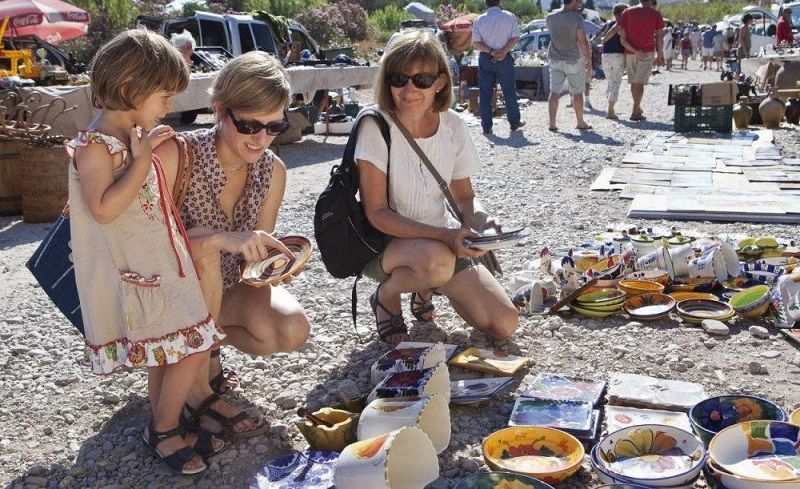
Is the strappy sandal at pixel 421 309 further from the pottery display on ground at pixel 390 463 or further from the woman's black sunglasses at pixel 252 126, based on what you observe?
the pottery display on ground at pixel 390 463

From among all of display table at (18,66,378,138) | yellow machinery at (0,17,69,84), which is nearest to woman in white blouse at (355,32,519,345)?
display table at (18,66,378,138)

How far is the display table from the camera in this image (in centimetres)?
852

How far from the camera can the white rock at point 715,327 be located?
3.84m

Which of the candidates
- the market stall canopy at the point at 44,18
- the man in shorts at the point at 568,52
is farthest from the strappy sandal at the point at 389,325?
the market stall canopy at the point at 44,18

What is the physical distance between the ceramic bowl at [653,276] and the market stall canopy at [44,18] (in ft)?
45.8

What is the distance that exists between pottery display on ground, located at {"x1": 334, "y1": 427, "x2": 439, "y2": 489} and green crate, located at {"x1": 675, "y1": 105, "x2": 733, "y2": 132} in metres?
9.63

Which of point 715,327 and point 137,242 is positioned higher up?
point 137,242

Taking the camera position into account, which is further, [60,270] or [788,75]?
[788,75]

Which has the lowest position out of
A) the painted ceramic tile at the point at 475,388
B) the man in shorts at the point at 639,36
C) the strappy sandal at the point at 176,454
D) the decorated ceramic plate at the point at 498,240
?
the painted ceramic tile at the point at 475,388

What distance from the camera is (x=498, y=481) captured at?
244 cm

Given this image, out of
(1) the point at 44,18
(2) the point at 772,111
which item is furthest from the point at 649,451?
(1) the point at 44,18

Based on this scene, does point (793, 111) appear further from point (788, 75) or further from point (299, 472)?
point (299, 472)

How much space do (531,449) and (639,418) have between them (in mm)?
465

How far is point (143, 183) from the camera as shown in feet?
8.47
